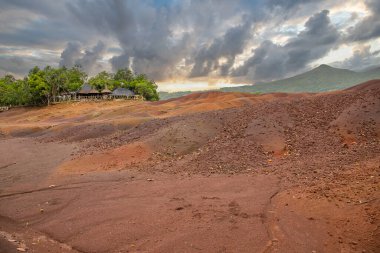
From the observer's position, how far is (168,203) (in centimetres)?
969

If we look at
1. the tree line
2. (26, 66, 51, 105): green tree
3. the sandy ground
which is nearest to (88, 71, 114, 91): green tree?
the tree line

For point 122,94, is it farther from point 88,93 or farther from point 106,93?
point 88,93

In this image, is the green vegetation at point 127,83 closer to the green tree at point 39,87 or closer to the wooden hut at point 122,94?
the wooden hut at point 122,94

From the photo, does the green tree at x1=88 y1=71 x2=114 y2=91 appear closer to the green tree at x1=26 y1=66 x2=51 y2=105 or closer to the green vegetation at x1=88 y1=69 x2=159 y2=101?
the green vegetation at x1=88 y1=69 x2=159 y2=101

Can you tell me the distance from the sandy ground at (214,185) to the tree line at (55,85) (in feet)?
145

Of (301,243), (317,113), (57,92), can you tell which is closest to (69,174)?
(301,243)

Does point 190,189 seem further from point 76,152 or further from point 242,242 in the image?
point 76,152

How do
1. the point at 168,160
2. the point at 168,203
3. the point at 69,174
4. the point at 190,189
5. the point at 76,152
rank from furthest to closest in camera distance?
1. the point at 76,152
2. the point at 168,160
3. the point at 69,174
4. the point at 190,189
5. the point at 168,203

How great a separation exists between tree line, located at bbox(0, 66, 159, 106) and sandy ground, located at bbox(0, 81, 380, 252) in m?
44.2

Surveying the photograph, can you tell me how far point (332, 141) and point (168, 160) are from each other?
7129mm

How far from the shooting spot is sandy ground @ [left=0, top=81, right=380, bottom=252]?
24.4 feet

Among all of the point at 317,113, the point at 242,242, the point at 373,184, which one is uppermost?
the point at 317,113

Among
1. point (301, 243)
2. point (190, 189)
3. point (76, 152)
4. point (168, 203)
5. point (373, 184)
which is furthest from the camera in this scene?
point (76, 152)

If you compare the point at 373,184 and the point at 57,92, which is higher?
the point at 57,92
